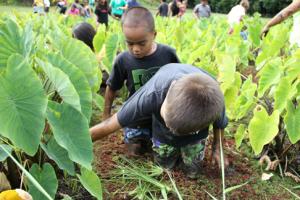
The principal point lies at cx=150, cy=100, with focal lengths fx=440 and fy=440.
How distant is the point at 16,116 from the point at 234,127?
1.83m

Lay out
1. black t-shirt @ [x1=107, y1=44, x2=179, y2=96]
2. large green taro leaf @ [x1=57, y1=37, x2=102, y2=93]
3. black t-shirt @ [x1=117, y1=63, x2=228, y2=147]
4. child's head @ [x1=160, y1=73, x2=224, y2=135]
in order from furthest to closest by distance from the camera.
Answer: black t-shirt @ [x1=107, y1=44, x2=179, y2=96] → black t-shirt @ [x1=117, y1=63, x2=228, y2=147] → large green taro leaf @ [x1=57, y1=37, x2=102, y2=93] → child's head @ [x1=160, y1=73, x2=224, y2=135]

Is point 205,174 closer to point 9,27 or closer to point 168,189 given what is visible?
point 168,189

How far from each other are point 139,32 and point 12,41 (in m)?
0.79

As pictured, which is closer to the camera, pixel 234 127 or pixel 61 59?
pixel 61 59

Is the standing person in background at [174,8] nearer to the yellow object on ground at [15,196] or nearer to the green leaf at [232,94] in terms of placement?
the green leaf at [232,94]

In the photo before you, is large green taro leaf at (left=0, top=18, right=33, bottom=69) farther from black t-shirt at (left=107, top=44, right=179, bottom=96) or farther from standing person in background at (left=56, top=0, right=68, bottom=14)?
standing person in background at (left=56, top=0, right=68, bottom=14)

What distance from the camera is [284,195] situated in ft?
6.57

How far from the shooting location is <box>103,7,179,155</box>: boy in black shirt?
7.42ft

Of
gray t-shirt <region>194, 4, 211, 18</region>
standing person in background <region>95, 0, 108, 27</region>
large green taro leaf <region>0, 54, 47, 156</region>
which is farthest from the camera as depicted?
gray t-shirt <region>194, 4, 211, 18</region>

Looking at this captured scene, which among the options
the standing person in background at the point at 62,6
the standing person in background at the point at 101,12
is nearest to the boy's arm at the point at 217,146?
the standing person in background at the point at 101,12

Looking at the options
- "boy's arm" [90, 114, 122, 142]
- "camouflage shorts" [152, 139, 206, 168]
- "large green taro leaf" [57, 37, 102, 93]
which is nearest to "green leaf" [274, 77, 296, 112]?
"camouflage shorts" [152, 139, 206, 168]

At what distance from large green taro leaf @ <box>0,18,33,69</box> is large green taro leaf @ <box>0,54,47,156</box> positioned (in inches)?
12.9

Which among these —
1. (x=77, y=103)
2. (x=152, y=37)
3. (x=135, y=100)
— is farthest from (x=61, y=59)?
(x=152, y=37)

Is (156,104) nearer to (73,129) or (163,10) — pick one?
(73,129)
